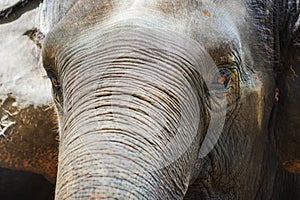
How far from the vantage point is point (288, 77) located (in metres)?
2.60

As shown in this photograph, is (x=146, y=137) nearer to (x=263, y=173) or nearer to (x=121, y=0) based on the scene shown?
(x=121, y=0)

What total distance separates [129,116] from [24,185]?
5.81ft

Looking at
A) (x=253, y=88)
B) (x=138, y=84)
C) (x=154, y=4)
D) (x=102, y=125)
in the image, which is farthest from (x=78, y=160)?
(x=253, y=88)

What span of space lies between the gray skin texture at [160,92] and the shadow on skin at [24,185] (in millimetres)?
1206

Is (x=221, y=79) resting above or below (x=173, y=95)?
above

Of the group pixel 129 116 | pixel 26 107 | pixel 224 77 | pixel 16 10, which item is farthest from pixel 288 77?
pixel 16 10

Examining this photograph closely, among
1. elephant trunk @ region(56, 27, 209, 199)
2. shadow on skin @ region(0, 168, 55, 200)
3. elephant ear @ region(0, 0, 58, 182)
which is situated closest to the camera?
elephant trunk @ region(56, 27, 209, 199)

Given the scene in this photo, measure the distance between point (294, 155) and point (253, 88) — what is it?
0.29 metres

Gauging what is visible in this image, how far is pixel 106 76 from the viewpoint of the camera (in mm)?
2215

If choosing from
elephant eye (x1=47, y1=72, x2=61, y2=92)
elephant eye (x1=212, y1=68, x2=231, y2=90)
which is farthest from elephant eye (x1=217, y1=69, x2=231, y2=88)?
elephant eye (x1=47, y1=72, x2=61, y2=92)

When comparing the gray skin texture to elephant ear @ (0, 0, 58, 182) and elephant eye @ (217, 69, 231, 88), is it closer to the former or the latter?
elephant eye @ (217, 69, 231, 88)

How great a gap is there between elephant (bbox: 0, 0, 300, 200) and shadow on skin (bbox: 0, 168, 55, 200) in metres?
1.19

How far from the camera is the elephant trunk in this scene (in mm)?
2068

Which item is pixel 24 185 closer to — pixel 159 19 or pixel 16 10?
pixel 16 10
